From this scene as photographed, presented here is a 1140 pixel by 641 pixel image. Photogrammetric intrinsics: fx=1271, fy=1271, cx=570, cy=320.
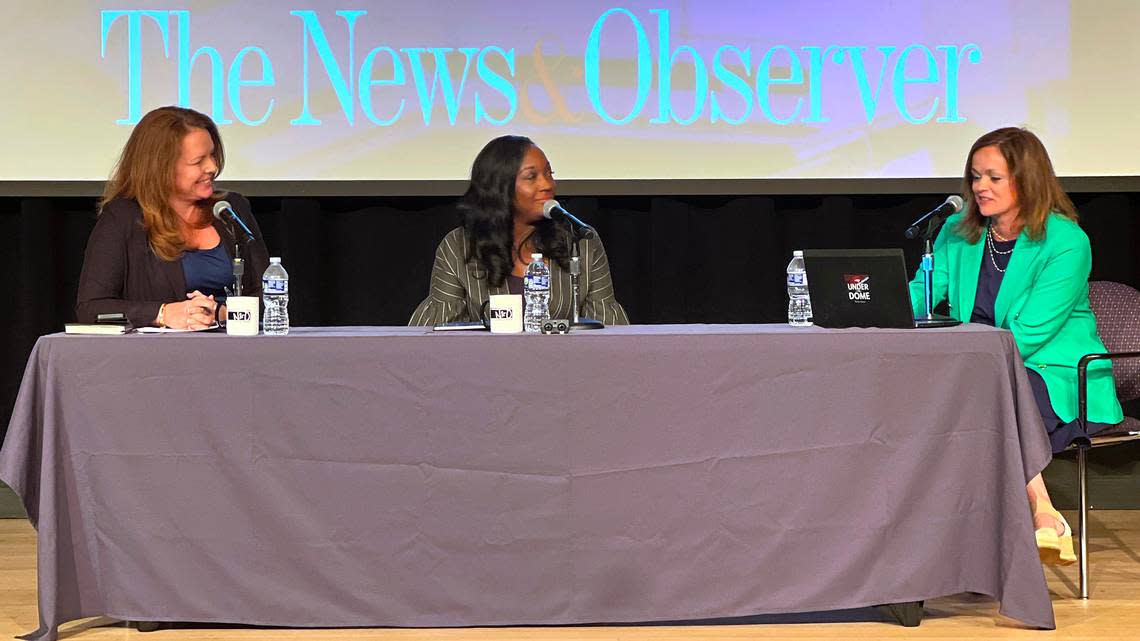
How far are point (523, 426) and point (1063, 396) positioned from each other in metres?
1.54

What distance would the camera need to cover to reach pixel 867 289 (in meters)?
2.99

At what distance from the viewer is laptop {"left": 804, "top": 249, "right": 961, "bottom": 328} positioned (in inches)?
117

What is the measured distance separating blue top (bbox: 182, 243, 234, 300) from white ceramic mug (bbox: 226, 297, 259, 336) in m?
0.63

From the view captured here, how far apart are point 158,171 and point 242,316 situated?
75 centimetres

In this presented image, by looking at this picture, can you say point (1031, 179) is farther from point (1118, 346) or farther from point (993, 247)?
point (1118, 346)

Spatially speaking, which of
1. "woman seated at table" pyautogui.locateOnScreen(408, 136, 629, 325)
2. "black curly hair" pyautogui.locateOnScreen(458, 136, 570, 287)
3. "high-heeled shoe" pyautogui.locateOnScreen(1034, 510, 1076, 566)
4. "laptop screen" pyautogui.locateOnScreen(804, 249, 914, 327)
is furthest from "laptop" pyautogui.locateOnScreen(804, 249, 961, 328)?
"black curly hair" pyautogui.locateOnScreen(458, 136, 570, 287)

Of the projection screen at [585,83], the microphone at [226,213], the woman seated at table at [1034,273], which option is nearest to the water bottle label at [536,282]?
the microphone at [226,213]

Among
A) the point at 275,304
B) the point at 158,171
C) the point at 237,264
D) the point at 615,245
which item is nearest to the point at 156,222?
the point at 158,171

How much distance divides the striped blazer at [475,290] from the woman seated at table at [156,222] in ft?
1.97

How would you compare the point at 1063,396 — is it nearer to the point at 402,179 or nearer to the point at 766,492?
the point at 766,492

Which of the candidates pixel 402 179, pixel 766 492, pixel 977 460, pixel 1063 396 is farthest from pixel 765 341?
pixel 402 179

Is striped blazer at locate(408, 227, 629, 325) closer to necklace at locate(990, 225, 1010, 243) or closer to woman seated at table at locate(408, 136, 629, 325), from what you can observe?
woman seated at table at locate(408, 136, 629, 325)

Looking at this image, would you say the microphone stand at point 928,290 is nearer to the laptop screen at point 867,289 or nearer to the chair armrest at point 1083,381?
the laptop screen at point 867,289

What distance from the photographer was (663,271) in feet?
15.6
